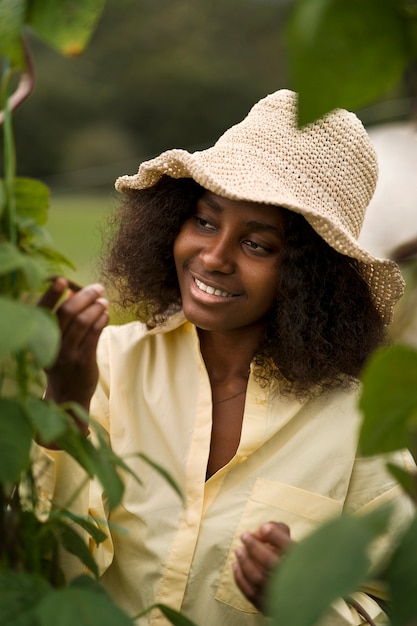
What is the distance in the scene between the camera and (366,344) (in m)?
1.77

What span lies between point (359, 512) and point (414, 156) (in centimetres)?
132

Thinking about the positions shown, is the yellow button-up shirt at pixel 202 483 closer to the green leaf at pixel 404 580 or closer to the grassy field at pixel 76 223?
the green leaf at pixel 404 580

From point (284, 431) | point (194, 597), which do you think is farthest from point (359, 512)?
point (194, 597)

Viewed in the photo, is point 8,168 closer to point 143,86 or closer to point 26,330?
point 26,330

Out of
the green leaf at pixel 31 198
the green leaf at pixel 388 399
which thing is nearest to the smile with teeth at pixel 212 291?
the green leaf at pixel 31 198

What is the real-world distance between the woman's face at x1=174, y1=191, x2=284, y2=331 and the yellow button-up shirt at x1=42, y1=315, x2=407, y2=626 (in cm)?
16

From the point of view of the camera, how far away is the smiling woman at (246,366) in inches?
63.9

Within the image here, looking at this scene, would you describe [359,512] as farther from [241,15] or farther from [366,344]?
[241,15]

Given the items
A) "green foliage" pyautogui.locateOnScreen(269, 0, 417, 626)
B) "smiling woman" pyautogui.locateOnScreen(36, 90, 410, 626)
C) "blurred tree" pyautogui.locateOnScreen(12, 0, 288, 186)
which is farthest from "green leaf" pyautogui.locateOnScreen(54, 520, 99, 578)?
"blurred tree" pyautogui.locateOnScreen(12, 0, 288, 186)

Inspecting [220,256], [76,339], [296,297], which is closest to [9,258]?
[76,339]

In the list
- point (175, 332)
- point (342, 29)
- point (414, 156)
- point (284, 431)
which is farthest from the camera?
point (414, 156)

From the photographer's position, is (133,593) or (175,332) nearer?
(133,593)

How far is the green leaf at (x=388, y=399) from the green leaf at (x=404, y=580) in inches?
Result: 2.6

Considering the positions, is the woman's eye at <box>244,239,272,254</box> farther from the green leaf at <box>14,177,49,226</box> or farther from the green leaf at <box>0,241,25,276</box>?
the green leaf at <box>0,241,25,276</box>
